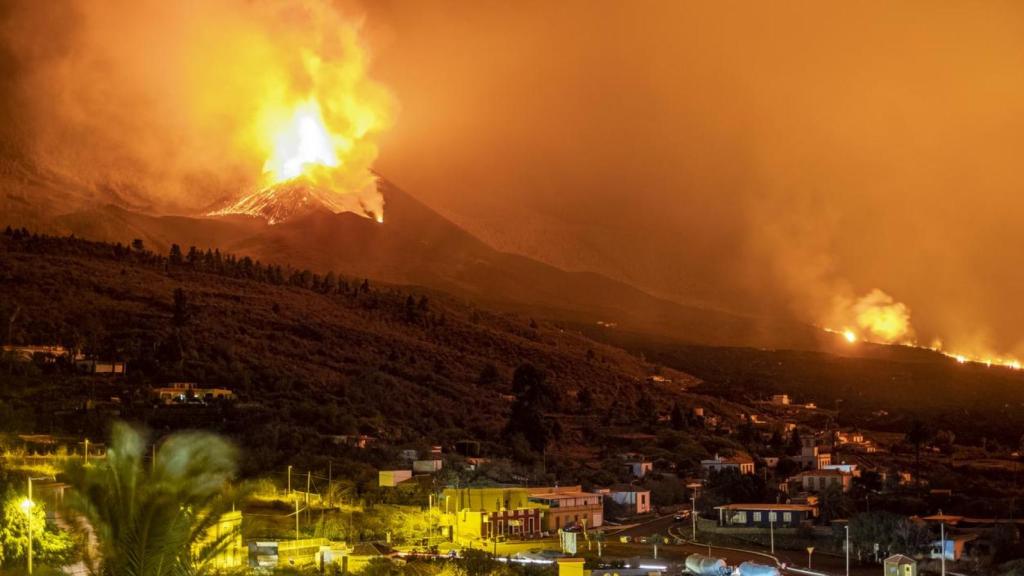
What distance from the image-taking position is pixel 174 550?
13.3 m

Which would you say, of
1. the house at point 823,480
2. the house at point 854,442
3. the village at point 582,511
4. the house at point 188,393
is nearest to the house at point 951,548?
the village at point 582,511

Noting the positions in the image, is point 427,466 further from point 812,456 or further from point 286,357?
point 812,456

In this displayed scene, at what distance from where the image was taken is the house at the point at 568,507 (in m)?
36.1

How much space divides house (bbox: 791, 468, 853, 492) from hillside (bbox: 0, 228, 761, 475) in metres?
10.4

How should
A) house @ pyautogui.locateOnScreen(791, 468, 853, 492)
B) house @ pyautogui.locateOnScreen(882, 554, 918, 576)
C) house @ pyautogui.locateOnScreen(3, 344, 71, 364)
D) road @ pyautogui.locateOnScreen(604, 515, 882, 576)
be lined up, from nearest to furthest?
house @ pyautogui.locateOnScreen(882, 554, 918, 576)
road @ pyautogui.locateOnScreen(604, 515, 882, 576)
house @ pyautogui.locateOnScreen(791, 468, 853, 492)
house @ pyautogui.locateOnScreen(3, 344, 71, 364)

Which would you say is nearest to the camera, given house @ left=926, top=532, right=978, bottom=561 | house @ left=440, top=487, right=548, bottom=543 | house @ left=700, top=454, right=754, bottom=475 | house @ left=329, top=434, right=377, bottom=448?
house @ left=926, top=532, right=978, bottom=561

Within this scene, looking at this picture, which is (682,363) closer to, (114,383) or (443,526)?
(114,383)

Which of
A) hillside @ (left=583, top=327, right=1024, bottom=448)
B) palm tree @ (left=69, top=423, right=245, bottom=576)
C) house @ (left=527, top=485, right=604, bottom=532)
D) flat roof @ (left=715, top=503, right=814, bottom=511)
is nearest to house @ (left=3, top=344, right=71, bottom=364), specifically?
house @ (left=527, top=485, right=604, bottom=532)

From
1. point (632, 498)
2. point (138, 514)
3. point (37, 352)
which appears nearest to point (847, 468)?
point (632, 498)

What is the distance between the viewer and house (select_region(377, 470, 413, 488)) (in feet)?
121

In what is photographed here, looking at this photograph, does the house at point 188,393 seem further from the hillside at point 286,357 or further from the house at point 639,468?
the house at point 639,468

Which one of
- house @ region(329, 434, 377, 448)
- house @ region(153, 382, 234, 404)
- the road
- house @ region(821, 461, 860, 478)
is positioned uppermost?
house @ region(153, 382, 234, 404)

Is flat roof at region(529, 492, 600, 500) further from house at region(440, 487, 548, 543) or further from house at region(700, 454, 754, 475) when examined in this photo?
house at region(700, 454, 754, 475)

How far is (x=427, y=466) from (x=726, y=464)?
15334 mm
